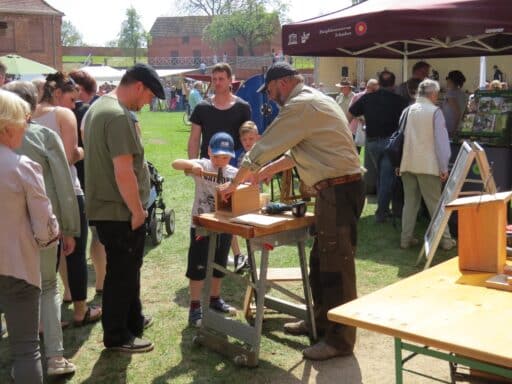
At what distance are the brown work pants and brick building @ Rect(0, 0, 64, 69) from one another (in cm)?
5058

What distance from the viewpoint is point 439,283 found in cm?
272

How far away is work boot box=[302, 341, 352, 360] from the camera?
150 inches

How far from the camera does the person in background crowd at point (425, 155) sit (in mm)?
6031

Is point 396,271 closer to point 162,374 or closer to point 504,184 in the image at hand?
point 504,184

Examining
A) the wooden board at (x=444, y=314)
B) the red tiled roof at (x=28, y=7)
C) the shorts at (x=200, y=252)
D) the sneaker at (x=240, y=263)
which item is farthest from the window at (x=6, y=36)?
the wooden board at (x=444, y=314)

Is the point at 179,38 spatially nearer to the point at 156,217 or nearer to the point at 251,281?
the point at 156,217

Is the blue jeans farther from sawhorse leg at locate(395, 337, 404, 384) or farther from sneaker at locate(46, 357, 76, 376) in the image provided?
sawhorse leg at locate(395, 337, 404, 384)

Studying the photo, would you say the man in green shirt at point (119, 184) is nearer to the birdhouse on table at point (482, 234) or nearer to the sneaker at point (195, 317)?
the sneaker at point (195, 317)

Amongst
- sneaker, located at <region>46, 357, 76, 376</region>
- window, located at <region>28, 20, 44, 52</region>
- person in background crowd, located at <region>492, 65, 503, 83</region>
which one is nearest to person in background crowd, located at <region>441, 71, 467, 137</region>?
sneaker, located at <region>46, 357, 76, 376</region>

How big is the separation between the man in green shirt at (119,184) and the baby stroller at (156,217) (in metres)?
2.30

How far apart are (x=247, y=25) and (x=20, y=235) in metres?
69.6

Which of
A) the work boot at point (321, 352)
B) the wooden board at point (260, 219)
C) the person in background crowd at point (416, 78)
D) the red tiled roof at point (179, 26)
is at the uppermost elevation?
the red tiled roof at point (179, 26)

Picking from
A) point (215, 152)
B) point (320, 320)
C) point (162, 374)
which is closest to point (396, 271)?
point (320, 320)

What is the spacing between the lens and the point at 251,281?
392cm
